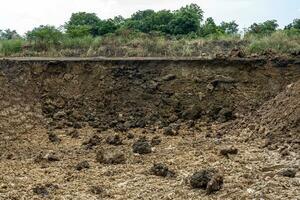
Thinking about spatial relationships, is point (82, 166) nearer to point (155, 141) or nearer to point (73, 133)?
point (155, 141)

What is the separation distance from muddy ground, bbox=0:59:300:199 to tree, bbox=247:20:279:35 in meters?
12.0

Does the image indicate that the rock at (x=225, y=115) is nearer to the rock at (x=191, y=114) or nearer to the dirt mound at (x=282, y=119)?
the rock at (x=191, y=114)

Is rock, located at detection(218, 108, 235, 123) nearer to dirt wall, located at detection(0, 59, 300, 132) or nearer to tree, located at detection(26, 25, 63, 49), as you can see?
dirt wall, located at detection(0, 59, 300, 132)

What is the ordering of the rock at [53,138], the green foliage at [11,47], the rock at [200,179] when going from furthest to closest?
1. the green foliage at [11,47]
2. the rock at [53,138]
3. the rock at [200,179]

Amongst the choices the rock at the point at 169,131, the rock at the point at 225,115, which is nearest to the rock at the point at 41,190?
the rock at the point at 169,131

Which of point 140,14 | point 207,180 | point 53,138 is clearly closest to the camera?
point 207,180

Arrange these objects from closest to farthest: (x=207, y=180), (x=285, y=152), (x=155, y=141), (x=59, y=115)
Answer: (x=207, y=180)
(x=285, y=152)
(x=155, y=141)
(x=59, y=115)

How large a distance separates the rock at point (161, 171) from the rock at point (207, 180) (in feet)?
2.65

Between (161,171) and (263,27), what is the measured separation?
72.7 feet

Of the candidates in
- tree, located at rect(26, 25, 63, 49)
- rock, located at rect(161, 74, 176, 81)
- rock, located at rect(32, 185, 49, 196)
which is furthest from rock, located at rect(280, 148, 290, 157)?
tree, located at rect(26, 25, 63, 49)

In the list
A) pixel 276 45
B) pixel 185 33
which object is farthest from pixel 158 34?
pixel 276 45

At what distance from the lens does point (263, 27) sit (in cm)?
3281

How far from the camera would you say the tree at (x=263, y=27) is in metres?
31.1

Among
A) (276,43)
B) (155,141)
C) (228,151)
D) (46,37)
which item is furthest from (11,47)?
(228,151)
